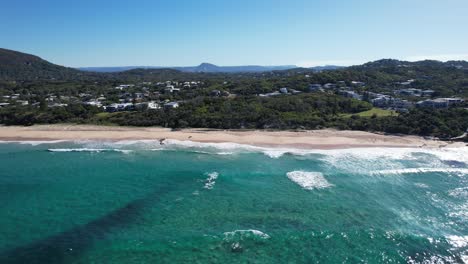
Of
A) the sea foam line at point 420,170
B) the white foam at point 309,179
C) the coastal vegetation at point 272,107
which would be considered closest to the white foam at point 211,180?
the white foam at point 309,179

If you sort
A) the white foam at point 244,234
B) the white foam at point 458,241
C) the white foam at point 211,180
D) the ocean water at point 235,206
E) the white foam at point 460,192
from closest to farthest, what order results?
the ocean water at point 235,206 < the white foam at point 458,241 < the white foam at point 244,234 < the white foam at point 460,192 < the white foam at point 211,180

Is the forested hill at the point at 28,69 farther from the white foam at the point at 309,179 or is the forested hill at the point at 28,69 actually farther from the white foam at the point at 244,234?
the white foam at the point at 244,234

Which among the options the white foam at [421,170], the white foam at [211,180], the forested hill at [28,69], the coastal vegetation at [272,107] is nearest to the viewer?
the white foam at [211,180]

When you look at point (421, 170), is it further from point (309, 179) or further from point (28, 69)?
point (28, 69)

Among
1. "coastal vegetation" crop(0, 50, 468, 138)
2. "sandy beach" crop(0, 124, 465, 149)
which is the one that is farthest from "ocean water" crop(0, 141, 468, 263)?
"coastal vegetation" crop(0, 50, 468, 138)

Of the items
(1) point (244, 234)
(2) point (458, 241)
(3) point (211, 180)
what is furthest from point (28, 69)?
(2) point (458, 241)
